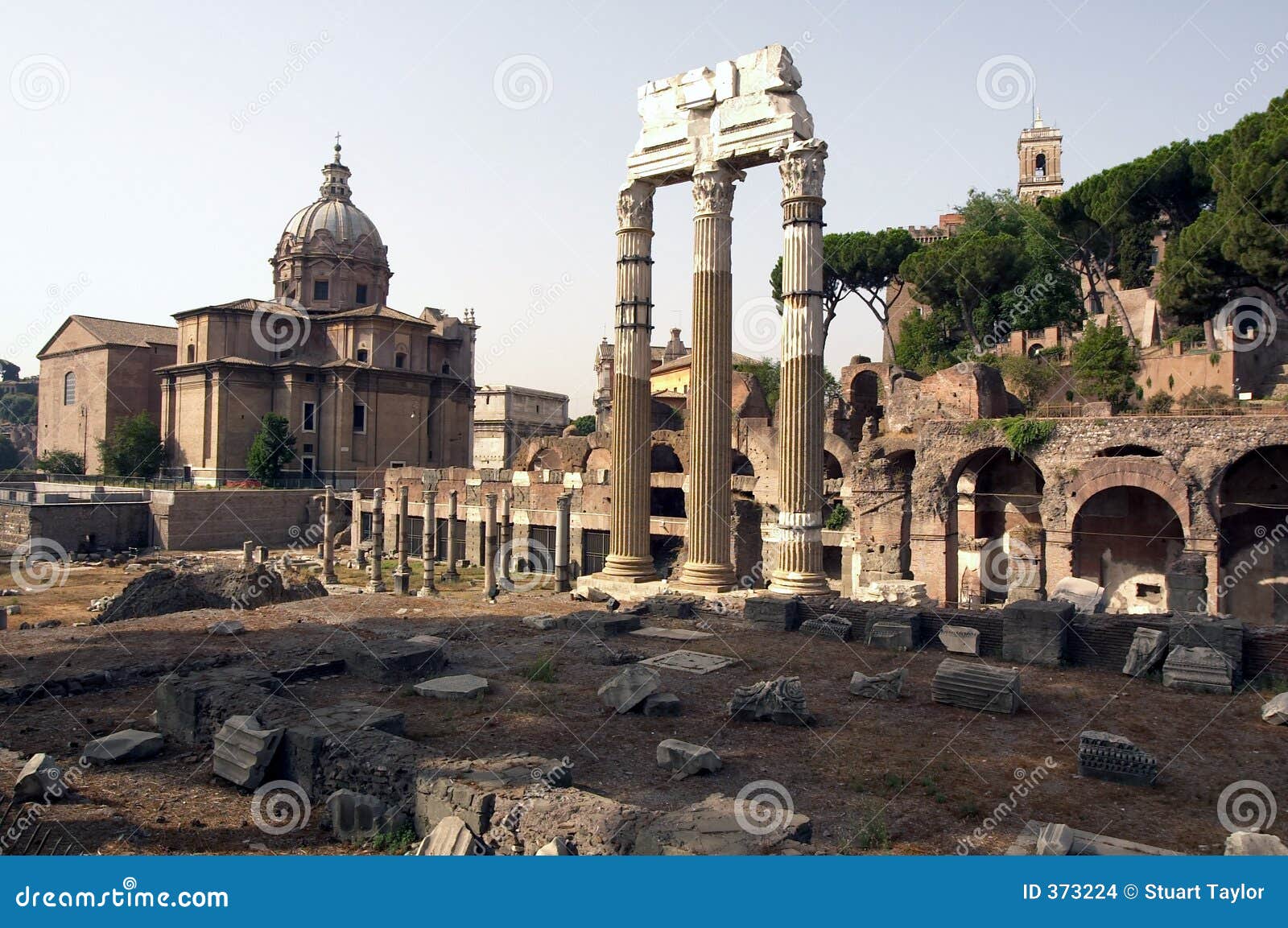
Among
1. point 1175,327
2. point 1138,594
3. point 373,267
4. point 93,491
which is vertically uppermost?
point 373,267

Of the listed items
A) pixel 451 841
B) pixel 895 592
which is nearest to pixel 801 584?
pixel 895 592

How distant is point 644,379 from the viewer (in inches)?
666

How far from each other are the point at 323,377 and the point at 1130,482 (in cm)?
3760

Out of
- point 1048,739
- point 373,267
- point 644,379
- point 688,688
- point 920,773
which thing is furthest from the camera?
point 373,267

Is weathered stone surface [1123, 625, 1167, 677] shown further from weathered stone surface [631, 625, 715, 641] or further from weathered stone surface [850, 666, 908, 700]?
weathered stone surface [631, 625, 715, 641]

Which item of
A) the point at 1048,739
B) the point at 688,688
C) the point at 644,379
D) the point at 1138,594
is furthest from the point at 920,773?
the point at 1138,594

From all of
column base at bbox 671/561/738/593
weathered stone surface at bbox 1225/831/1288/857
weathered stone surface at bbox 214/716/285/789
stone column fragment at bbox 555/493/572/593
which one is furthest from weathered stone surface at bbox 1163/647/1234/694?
stone column fragment at bbox 555/493/572/593

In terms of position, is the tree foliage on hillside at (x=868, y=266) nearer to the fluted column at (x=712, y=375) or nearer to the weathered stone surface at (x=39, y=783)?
the fluted column at (x=712, y=375)

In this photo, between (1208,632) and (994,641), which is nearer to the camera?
(1208,632)

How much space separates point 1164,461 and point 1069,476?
1.94m

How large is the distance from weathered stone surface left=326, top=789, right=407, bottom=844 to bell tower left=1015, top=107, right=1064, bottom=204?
8188 cm

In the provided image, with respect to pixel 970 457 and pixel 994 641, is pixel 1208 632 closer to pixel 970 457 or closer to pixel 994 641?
A: pixel 994 641

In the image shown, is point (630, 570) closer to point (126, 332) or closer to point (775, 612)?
point (775, 612)

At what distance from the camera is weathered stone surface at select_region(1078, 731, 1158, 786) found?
6.32 m
